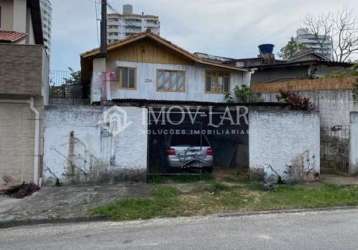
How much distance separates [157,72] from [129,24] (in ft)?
10.1

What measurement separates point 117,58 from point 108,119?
9070 millimetres

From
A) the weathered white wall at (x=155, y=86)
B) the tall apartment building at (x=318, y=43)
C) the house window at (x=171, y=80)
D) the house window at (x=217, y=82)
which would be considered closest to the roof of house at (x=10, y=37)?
the weathered white wall at (x=155, y=86)

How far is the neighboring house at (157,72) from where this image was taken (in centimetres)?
2155

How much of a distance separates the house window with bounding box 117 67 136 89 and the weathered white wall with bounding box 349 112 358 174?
1059 cm

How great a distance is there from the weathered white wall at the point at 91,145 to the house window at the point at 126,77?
8552 millimetres

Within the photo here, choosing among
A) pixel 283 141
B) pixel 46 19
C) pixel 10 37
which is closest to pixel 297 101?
pixel 283 141

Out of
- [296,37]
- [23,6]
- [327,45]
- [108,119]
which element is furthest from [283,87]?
[296,37]

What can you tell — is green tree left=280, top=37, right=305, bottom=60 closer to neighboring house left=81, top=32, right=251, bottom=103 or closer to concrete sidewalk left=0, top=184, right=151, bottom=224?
neighboring house left=81, top=32, right=251, bottom=103

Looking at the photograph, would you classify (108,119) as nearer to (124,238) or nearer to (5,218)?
(5,218)

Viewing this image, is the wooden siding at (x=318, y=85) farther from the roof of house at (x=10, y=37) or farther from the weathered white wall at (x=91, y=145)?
the roof of house at (x=10, y=37)

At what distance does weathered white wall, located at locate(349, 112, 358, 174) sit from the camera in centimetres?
1590

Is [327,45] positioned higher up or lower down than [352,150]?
higher up

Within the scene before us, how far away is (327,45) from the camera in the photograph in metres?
43.2

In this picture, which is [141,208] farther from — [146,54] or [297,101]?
[146,54]
